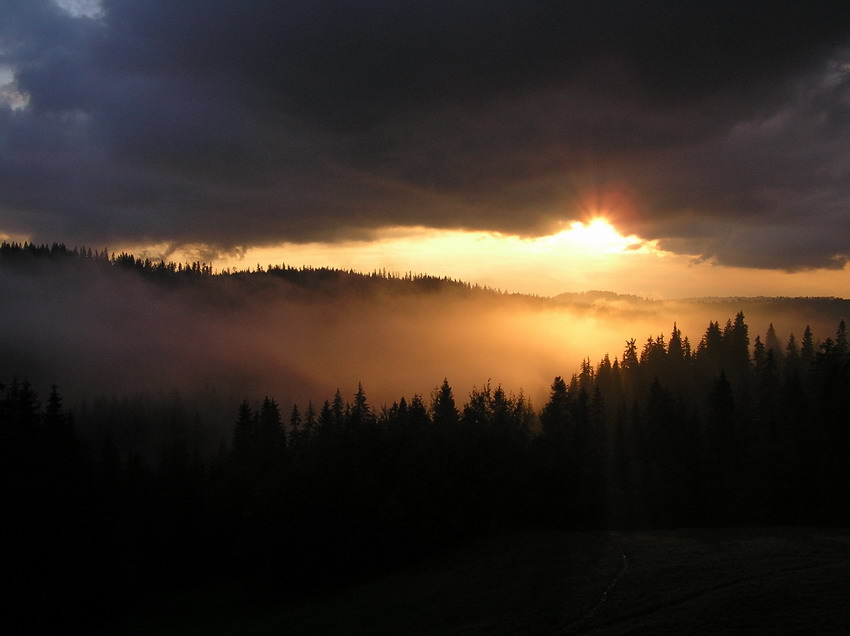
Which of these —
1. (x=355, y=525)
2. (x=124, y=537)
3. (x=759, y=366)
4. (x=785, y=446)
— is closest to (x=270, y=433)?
(x=124, y=537)

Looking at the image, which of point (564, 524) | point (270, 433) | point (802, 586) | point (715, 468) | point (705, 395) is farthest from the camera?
point (705, 395)

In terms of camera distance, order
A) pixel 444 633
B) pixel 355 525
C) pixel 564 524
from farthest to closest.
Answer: pixel 564 524, pixel 355 525, pixel 444 633

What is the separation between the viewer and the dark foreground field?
3117cm

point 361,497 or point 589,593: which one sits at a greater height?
point 589,593

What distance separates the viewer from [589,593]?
128 ft

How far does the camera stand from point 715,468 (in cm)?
8219

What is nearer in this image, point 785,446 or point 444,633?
point 444,633

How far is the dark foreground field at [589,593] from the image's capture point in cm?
3117

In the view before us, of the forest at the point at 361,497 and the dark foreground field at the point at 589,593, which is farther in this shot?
the forest at the point at 361,497

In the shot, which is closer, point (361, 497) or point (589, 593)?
point (589, 593)

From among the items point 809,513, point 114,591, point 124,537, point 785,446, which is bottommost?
point 114,591

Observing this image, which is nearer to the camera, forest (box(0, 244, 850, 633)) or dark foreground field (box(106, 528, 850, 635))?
dark foreground field (box(106, 528, 850, 635))

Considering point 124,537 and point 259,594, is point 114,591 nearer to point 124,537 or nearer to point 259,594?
point 124,537

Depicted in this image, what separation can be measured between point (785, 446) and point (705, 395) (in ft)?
208
